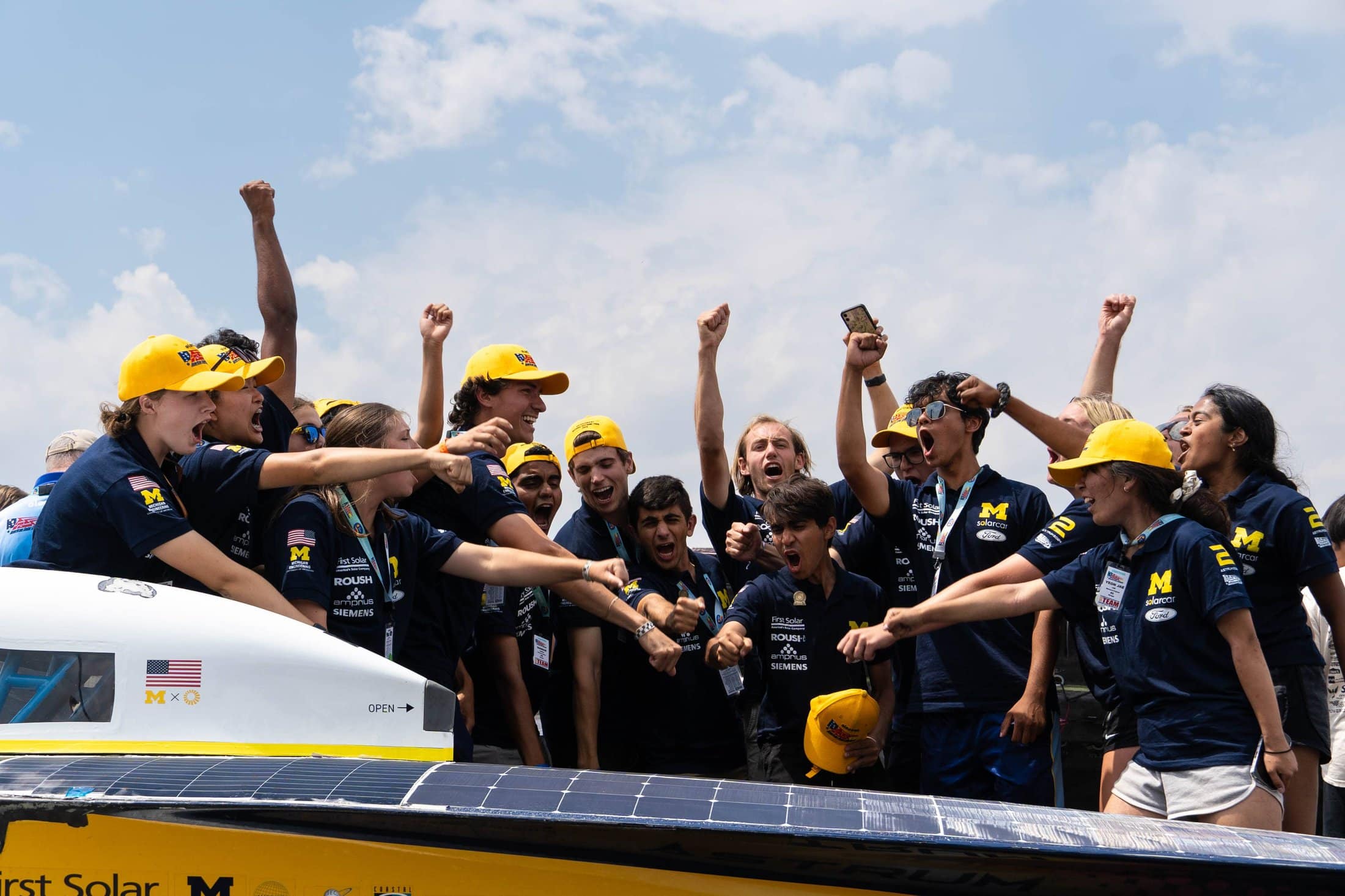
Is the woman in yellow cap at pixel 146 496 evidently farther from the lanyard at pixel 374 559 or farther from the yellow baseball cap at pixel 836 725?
the yellow baseball cap at pixel 836 725

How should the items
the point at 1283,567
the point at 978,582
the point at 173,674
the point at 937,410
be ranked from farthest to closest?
the point at 937,410 → the point at 978,582 → the point at 1283,567 → the point at 173,674

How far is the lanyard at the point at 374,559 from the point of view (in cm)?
434

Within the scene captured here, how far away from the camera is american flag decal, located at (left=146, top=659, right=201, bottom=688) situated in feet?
11.1

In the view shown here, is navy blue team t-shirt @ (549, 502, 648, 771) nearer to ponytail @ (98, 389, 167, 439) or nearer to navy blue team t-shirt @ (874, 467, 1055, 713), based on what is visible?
navy blue team t-shirt @ (874, 467, 1055, 713)

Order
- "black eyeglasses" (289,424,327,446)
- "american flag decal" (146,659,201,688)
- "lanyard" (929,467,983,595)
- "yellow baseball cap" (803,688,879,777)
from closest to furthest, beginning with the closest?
"american flag decal" (146,659,201,688) → "yellow baseball cap" (803,688,879,777) → "lanyard" (929,467,983,595) → "black eyeglasses" (289,424,327,446)

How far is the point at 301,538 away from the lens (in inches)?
166

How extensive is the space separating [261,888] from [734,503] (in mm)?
3181

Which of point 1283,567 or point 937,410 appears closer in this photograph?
point 1283,567

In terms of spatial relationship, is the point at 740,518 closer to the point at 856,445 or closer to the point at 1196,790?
the point at 856,445

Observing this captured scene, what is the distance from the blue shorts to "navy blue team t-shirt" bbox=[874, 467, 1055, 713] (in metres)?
0.07

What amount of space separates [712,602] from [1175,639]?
83.8 inches

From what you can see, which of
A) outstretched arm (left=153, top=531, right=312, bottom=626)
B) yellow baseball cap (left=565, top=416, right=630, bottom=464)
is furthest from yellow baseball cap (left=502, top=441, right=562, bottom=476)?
outstretched arm (left=153, top=531, right=312, bottom=626)

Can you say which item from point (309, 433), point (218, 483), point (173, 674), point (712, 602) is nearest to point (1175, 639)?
point (712, 602)

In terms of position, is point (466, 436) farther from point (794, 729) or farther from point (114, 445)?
point (794, 729)
